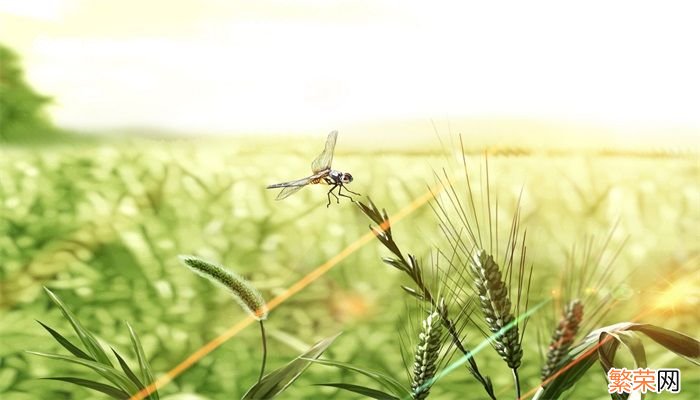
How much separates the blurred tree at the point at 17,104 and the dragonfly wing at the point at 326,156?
0.37m

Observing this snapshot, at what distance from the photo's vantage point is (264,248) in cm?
115

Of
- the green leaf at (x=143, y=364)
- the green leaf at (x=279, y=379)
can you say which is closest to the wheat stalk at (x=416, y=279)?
the green leaf at (x=279, y=379)

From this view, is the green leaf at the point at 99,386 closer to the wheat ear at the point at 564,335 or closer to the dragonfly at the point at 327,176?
the dragonfly at the point at 327,176

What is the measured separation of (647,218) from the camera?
3.86 feet

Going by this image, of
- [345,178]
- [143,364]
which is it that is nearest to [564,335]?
[345,178]

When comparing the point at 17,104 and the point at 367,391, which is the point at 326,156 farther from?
the point at 17,104

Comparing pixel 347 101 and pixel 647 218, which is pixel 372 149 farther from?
pixel 647 218

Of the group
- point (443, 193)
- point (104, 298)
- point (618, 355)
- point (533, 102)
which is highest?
point (533, 102)

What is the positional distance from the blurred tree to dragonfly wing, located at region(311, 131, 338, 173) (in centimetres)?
37

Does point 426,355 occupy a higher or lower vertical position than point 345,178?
lower

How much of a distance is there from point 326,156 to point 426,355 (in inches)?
11.8

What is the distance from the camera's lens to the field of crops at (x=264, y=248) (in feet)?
3.69

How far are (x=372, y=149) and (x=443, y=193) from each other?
12cm

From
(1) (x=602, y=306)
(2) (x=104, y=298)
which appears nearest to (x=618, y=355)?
(1) (x=602, y=306)
